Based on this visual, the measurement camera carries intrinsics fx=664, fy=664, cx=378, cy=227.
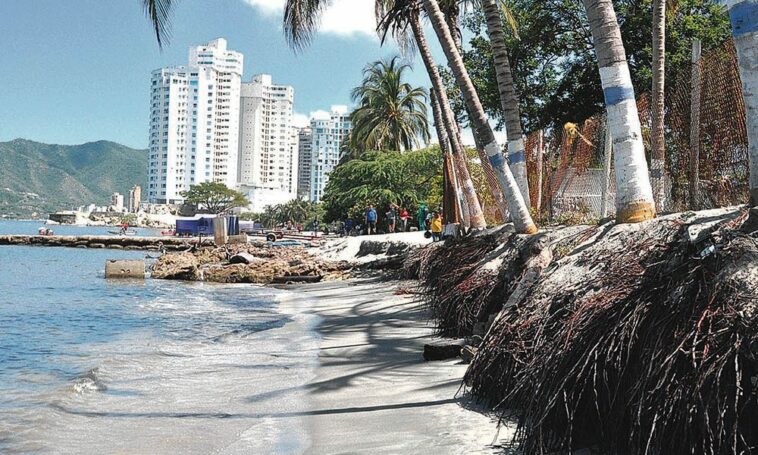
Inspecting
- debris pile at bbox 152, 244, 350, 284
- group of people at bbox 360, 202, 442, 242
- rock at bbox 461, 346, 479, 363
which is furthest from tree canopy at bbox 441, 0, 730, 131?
rock at bbox 461, 346, 479, 363

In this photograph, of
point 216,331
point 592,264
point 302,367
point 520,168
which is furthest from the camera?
point 216,331

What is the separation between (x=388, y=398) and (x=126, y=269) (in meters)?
20.8

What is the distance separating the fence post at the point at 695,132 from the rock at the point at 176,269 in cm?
1848

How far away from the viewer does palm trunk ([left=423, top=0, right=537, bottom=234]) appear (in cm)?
885

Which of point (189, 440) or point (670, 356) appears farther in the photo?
point (189, 440)

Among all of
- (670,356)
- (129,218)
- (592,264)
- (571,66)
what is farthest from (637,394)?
(129,218)

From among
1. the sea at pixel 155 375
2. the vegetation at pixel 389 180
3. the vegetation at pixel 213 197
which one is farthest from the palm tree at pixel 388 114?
the vegetation at pixel 213 197

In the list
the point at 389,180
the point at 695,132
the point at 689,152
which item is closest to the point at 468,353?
the point at 695,132

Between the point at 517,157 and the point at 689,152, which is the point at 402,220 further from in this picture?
the point at 689,152

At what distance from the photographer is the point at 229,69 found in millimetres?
192125

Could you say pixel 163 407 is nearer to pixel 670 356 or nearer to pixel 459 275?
pixel 459 275

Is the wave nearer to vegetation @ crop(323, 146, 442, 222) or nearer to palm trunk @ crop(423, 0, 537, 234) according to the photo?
palm trunk @ crop(423, 0, 537, 234)

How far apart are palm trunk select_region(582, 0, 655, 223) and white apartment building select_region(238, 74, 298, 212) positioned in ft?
554

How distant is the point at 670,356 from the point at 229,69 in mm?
199597
